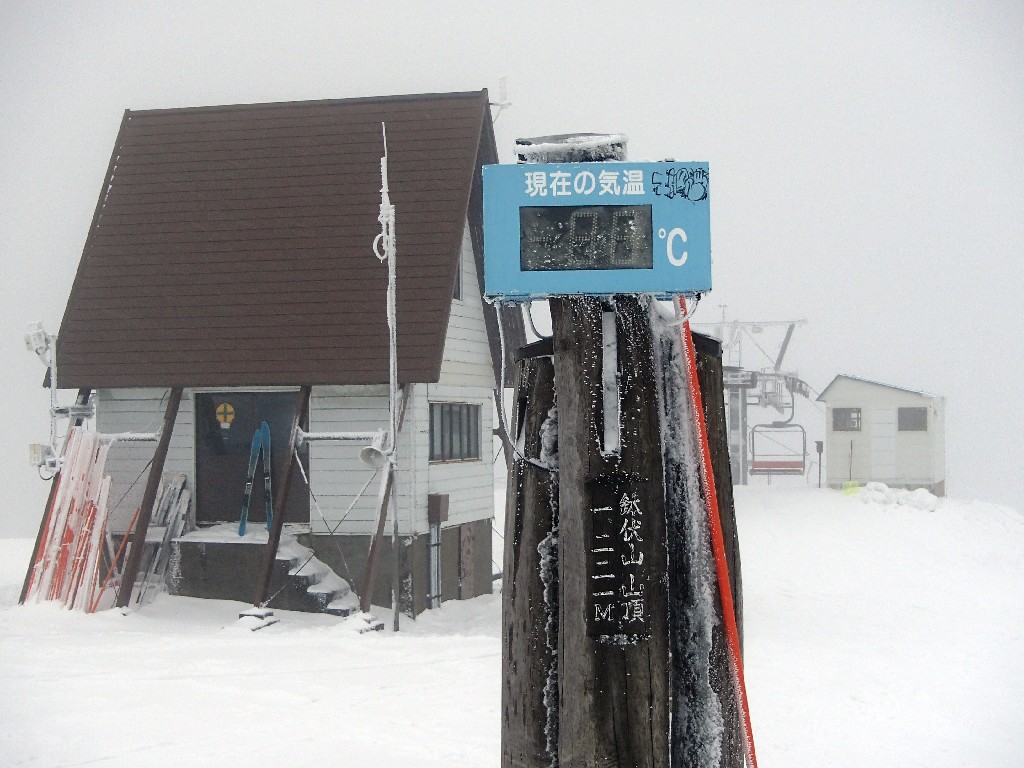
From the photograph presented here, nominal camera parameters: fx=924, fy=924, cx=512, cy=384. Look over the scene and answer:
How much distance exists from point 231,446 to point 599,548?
14.0 m

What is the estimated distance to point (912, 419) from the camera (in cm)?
3164

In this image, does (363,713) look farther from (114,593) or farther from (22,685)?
(114,593)

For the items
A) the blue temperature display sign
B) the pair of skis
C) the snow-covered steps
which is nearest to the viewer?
the blue temperature display sign

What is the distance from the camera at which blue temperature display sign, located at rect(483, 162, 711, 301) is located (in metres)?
2.89

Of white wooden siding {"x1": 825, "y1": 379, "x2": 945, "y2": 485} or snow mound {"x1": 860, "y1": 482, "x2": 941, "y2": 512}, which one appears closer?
snow mound {"x1": 860, "y1": 482, "x2": 941, "y2": 512}

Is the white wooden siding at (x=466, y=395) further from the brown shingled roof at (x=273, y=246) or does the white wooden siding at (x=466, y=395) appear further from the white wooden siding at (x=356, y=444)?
the brown shingled roof at (x=273, y=246)

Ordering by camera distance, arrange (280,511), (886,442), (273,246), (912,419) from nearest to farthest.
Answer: (280,511) → (273,246) → (912,419) → (886,442)

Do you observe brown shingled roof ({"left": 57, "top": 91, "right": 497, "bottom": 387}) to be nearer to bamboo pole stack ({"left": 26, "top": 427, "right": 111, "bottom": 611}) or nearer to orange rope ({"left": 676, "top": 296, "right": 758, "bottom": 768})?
bamboo pole stack ({"left": 26, "top": 427, "right": 111, "bottom": 611})

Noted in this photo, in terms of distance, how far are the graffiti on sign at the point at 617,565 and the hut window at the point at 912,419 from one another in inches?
1247

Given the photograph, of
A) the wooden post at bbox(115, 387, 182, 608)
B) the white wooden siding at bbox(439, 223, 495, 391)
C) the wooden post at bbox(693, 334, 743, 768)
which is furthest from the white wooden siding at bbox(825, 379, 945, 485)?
the wooden post at bbox(693, 334, 743, 768)

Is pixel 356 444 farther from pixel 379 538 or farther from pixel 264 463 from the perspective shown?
pixel 379 538

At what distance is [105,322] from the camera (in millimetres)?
15523

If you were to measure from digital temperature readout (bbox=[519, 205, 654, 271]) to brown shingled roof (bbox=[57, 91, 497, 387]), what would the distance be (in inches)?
434

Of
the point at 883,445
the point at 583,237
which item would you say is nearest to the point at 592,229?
the point at 583,237
